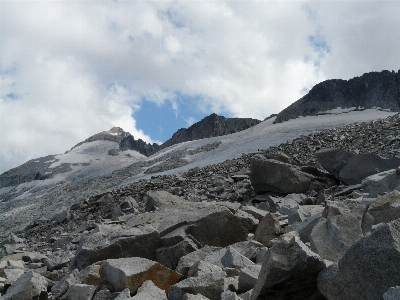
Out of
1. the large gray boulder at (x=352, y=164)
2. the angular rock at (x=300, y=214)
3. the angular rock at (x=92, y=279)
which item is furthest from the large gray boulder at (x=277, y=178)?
the angular rock at (x=92, y=279)

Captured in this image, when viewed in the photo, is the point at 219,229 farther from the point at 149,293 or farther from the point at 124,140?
the point at 124,140

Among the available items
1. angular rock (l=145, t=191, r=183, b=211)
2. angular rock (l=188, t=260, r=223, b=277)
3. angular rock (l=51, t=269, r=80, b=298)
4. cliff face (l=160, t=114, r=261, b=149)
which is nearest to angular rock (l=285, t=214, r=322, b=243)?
angular rock (l=188, t=260, r=223, b=277)

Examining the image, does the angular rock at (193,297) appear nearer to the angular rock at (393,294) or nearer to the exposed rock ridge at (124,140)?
the angular rock at (393,294)

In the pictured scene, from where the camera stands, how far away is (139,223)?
601cm

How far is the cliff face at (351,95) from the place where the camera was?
46188 mm

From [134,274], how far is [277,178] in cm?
740

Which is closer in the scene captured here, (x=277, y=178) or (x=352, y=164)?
(x=352, y=164)

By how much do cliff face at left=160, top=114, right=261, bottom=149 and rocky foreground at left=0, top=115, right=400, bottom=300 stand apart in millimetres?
62823

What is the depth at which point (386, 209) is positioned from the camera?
14.1ft

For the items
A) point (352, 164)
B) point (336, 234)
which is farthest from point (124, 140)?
point (336, 234)

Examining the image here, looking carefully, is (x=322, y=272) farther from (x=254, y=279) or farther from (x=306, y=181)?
(x=306, y=181)

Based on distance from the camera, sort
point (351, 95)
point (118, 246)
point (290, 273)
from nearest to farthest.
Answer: point (290, 273), point (118, 246), point (351, 95)

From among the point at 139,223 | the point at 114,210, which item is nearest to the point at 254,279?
the point at 139,223

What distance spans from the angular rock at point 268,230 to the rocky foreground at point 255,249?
16 mm
